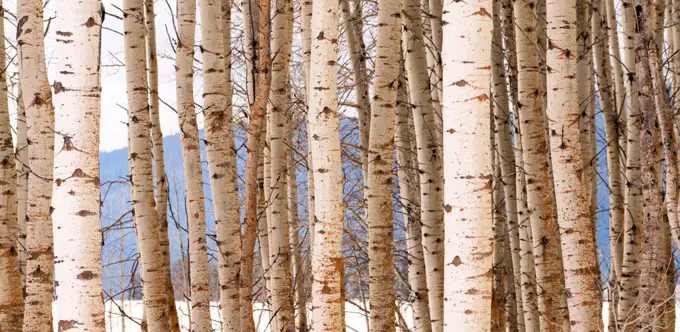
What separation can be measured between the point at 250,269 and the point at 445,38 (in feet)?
8.65

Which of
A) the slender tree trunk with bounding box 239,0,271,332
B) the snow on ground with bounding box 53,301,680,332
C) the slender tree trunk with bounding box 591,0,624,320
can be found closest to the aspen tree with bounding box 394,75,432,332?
the snow on ground with bounding box 53,301,680,332

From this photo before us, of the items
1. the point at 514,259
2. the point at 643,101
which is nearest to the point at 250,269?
the point at 643,101

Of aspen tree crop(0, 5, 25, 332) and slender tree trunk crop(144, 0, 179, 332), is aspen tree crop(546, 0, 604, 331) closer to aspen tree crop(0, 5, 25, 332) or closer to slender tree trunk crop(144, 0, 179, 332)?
slender tree trunk crop(144, 0, 179, 332)

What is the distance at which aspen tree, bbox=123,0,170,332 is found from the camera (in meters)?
5.48

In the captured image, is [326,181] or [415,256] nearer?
[326,181]

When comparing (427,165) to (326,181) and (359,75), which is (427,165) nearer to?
(326,181)

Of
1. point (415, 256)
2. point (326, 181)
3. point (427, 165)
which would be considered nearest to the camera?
point (326, 181)

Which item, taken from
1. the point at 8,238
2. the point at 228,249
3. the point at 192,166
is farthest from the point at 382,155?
the point at 8,238

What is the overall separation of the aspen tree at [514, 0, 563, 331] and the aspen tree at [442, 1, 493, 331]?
229 centimetres

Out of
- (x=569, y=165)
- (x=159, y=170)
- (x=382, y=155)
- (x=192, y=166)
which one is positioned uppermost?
(x=159, y=170)

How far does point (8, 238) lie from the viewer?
16.8ft

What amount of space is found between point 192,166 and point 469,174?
2996mm

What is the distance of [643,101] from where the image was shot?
18.5 feet

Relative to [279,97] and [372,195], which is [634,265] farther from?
[279,97]
